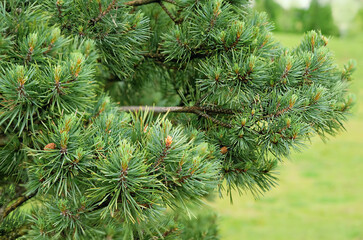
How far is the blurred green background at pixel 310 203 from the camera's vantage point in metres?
3.80

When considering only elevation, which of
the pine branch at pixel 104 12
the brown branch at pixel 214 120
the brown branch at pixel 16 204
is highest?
→ the pine branch at pixel 104 12

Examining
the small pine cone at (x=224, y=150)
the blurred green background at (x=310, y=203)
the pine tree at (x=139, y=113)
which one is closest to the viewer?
the pine tree at (x=139, y=113)

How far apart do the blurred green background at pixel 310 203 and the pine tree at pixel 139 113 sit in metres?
1.93

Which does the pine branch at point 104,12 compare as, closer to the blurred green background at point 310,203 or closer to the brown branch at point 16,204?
the brown branch at point 16,204

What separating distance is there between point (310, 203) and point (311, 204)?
0.03 meters

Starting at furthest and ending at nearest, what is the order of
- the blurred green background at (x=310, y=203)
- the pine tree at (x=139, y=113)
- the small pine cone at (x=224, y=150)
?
1. the blurred green background at (x=310, y=203)
2. the small pine cone at (x=224, y=150)
3. the pine tree at (x=139, y=113)

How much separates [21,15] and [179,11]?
16.9 inches

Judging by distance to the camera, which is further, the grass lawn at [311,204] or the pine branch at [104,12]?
the grass lawn at [311,204]

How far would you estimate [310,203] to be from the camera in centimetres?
449

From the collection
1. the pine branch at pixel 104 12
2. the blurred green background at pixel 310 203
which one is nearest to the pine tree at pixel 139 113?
the pine branch at pixel 104 12

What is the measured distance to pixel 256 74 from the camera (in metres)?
0.91

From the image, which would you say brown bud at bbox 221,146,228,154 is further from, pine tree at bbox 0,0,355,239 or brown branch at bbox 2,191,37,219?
brown branch at bbox 2,191,37,219

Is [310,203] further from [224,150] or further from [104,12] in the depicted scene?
[104,12]

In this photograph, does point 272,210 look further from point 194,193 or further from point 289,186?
point 194,193
